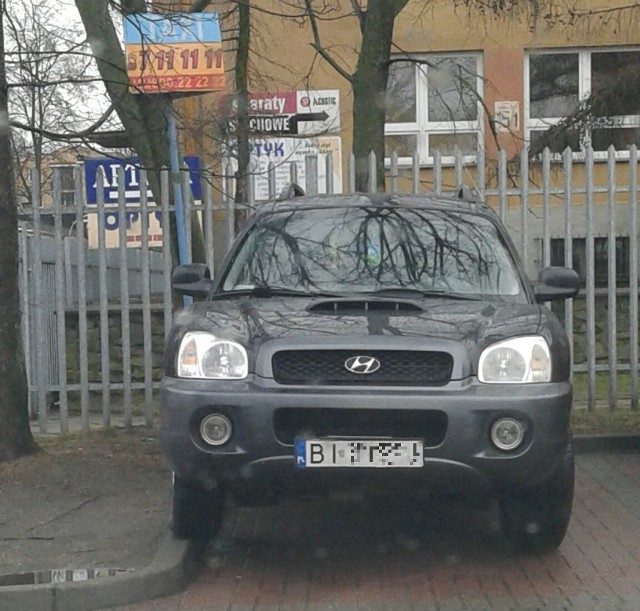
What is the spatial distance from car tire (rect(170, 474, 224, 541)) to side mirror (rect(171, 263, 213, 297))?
4.21 feet

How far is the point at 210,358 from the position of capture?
561 centimetres

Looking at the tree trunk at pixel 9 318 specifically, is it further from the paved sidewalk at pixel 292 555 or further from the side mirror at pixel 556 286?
the side mirror at pixel 556 286

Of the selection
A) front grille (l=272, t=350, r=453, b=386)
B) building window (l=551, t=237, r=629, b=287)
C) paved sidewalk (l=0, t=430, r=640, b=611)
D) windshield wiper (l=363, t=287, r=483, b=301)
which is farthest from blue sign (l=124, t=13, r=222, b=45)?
building window (l=551, t=237, r=629, b=287)

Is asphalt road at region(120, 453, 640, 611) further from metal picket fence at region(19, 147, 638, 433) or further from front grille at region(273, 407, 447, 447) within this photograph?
metal picket fence at region(19, 147, 638, 433)

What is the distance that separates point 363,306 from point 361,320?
0.27m

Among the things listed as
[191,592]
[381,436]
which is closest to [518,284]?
[381,436]

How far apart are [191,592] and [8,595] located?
873 millimetres

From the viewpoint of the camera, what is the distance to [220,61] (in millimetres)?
8391

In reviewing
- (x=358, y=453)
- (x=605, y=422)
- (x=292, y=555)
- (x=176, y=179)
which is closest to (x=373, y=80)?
(x=176, y=179)

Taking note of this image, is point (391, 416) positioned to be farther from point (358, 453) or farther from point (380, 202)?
point (380, 202)

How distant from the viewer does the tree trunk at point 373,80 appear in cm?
1035

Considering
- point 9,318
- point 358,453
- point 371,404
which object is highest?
point 9,318

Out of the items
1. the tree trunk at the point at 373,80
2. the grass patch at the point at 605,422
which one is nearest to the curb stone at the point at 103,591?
the grass patch at the point at 605,422

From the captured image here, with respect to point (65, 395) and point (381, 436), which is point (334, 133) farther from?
point (381, 436)
